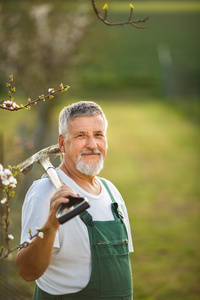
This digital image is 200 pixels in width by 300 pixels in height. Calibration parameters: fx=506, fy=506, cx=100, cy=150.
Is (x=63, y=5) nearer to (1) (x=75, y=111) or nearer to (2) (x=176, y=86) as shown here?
(1) (x=75, y=111)

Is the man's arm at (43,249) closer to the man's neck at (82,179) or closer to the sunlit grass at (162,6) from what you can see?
the man's neck at (82,179)

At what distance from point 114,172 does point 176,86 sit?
13529 mm

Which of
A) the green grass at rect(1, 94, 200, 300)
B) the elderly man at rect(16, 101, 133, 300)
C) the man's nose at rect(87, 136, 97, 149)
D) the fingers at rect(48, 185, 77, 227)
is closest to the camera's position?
the fingers at rect(48, 185, 77, 227)

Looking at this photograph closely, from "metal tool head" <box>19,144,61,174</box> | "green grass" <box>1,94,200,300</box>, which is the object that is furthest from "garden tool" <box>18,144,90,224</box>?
"green grass" <box>1,94,200,300</box>

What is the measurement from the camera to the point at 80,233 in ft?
8.29

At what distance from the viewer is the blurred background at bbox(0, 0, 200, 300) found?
7.27 meters

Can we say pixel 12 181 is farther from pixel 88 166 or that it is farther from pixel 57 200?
pixel 88 166

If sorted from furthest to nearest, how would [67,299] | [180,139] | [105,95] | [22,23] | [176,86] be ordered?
[105,95], [176,86], [180,139], [22,23], [67,299]

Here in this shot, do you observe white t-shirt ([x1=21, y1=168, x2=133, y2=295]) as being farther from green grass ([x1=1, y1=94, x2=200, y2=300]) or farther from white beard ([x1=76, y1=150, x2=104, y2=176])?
green grass ([x1=1, y1=94, x2=200, y2=300])

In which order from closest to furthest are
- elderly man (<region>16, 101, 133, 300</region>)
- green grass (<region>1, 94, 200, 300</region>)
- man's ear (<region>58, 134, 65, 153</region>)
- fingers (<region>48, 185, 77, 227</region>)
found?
1. fingers (<region>48, 185, 77, 227</region>)
2. elderly man (<region>16, 101, 133, 300</region>)
3. man's ear (<region>58, 134, 65, 153</region>)
4. green grass (<region>1, 94, 200, 300</region>)

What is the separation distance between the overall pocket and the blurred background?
1.87 metres

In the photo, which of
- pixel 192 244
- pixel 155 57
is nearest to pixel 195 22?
pixel 155 57

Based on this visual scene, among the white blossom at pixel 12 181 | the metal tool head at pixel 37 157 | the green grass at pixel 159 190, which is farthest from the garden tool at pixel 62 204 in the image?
the green grass at pixel 159 190

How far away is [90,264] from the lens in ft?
8.32
